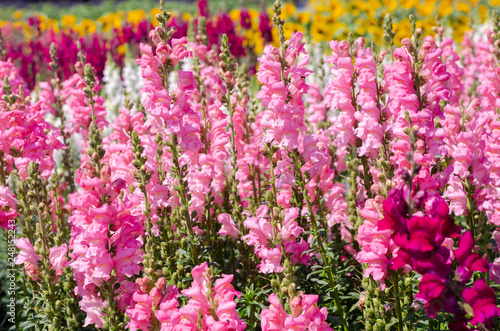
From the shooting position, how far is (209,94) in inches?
227

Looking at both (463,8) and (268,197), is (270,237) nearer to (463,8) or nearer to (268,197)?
(268,197)

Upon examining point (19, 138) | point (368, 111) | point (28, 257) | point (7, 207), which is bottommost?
point (28, 257)

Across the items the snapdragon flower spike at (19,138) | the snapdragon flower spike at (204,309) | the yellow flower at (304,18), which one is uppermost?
the yellow flower at (304,18)

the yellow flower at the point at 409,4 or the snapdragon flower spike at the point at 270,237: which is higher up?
the yellow flower at the point at 409,4

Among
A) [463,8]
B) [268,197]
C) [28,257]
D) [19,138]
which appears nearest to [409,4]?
[463,8]

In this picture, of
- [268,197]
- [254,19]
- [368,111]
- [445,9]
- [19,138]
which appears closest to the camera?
[268,197]

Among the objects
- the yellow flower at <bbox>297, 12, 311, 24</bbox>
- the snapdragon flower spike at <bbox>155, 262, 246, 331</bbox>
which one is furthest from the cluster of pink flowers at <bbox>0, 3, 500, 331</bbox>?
the yellow flower at <bbox>297, 12, 311, 24</bbox>

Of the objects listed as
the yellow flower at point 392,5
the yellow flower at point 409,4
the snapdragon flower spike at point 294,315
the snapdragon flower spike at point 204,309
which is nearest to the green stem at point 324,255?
the snapdragon flower spike at point 294,315

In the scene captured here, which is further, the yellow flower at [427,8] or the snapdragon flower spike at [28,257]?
the yellow flower at [427,8]

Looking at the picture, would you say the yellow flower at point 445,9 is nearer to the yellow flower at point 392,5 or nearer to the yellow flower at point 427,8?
the yellow flower at point 427,8

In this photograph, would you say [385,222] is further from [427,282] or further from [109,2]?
[109,2]

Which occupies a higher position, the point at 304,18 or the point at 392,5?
the point at 392,5

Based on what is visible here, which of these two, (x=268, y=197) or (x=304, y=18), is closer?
(x=268, y=197)

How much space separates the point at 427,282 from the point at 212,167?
6.98ft
